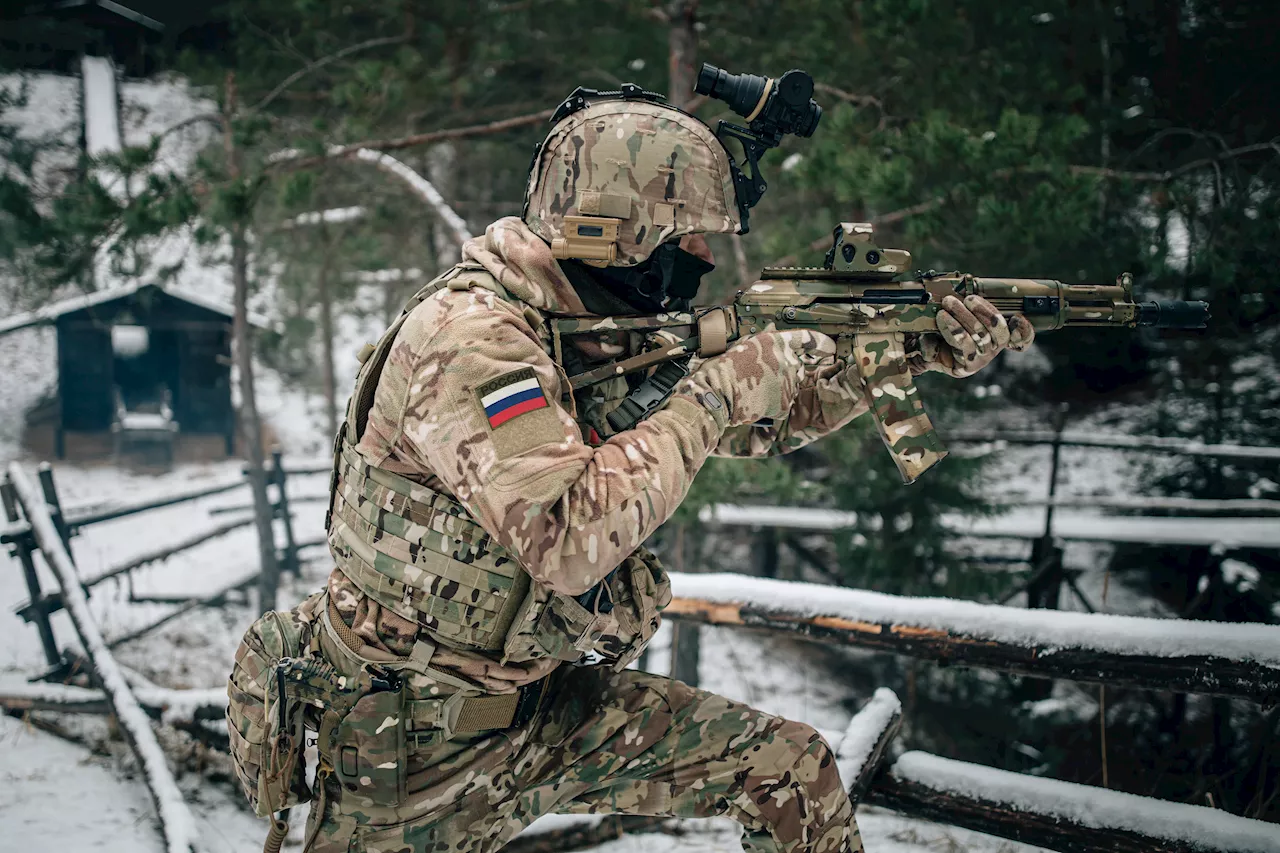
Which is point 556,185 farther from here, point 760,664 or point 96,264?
point 760,664

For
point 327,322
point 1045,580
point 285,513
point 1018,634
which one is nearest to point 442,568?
point 1018,634

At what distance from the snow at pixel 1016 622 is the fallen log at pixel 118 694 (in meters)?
2.17

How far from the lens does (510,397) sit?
1865 millimetres

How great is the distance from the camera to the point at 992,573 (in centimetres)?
754

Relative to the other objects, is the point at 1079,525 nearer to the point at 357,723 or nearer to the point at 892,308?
the point at 892,308

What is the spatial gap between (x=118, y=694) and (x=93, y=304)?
9430mm

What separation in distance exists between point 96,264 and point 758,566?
755cm

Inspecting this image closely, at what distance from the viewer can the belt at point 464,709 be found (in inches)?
84.1

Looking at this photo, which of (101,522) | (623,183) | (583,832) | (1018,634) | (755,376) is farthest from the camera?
(101,522)

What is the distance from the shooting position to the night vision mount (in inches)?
90.3

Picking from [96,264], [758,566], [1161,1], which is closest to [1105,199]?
[1161,1]

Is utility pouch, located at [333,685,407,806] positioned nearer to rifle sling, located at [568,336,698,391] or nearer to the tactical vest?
the tactical vest

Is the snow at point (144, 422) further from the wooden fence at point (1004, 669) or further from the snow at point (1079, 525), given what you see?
the wooden fence at point (1004, 669)

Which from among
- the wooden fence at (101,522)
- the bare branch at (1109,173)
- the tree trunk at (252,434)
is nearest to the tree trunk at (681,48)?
the bare branch at (1109,173)
